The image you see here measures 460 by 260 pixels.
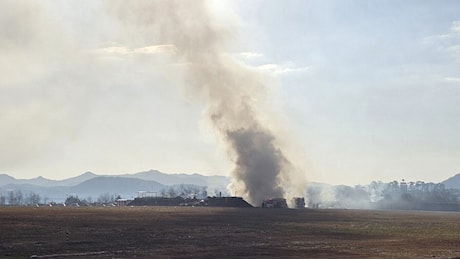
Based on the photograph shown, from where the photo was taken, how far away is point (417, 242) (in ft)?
210

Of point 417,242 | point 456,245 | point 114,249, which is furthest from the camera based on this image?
point 417,242

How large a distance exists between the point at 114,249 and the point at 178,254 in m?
6.24

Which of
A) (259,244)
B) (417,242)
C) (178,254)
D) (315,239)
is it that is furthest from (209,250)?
(417,242)

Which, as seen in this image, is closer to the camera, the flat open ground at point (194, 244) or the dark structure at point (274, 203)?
the flat open ground at point (194, 244)

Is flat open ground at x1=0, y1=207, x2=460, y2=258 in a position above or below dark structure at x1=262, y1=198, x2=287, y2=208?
below

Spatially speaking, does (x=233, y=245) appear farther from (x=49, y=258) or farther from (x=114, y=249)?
(x=49, y=258)

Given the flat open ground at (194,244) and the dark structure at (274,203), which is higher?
the dark structure at (274,203)

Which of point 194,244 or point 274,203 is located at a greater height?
point 274,203

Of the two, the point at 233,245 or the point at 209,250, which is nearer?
the point at 209,250

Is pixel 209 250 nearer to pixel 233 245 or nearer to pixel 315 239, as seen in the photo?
pixel 233 245

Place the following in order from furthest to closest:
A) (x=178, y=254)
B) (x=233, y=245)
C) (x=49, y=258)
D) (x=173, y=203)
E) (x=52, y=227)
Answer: (x=173, y=203) < (x=52, y=227) < (x=233, y=245) < (x=178, y=254) < (x=49, y=258)

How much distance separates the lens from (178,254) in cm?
4697

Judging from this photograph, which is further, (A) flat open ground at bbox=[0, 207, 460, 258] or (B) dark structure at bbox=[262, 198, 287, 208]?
(B) dark structure at bbox=[262, 198, 287, 208]

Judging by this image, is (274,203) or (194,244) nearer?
(194,244)
